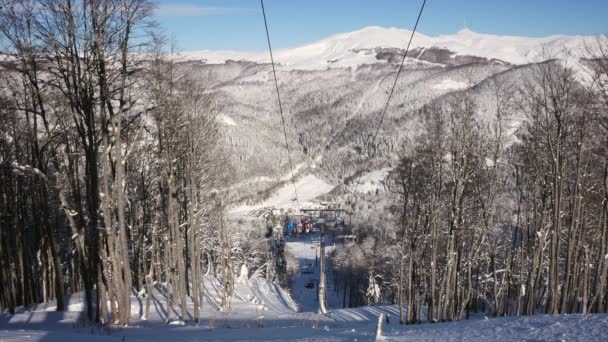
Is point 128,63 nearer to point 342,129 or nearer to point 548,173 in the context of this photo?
point 548,173

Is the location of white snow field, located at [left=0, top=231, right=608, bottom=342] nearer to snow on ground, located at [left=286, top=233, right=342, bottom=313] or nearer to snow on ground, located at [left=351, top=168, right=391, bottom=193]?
snow on ground, located at [left=286, top=233, right=342, bottom=313]

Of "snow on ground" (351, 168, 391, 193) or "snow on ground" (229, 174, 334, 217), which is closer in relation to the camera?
"snow on ground" (229, 174, 334, 217)

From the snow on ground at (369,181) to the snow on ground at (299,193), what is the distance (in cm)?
1330

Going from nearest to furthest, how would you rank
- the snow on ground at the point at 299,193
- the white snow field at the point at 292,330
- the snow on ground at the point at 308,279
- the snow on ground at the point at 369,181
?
1. the white snow field at the point at 292,330
2. the snow on ground at the point at 308,279
3. the snow on ground at the point at 299,193
4. the snow on ground at the point at 369,181

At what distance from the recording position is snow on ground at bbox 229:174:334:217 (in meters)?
135

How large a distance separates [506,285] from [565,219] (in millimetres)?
3275

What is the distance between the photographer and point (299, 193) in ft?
542

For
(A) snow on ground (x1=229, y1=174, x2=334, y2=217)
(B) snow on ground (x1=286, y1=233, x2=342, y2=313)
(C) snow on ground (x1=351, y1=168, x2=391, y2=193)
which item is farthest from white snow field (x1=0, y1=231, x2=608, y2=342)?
(C) snow on ground (x1=351, y1=168, x2=391, y2=193)

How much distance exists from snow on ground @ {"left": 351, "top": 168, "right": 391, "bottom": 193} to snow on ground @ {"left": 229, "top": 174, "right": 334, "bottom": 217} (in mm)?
13297

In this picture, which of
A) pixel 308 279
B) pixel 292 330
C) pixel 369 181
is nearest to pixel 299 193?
pixel 369 181

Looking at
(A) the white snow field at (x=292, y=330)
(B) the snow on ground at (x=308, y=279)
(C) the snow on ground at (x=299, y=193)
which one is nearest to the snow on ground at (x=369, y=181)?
(C) the snow on ground at (x=299, y=193)

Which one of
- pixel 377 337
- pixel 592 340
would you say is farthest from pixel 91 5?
pixel 592 340

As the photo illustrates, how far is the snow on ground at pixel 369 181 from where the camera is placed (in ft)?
479

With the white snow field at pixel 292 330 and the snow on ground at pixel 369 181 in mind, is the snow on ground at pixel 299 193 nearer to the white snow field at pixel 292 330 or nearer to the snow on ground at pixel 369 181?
the snow on ground at pixel 369 181
